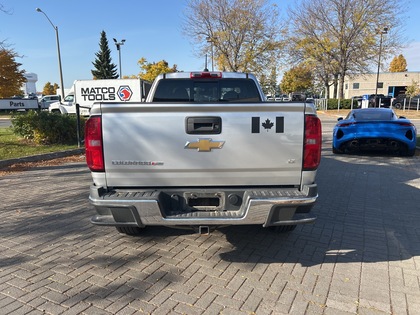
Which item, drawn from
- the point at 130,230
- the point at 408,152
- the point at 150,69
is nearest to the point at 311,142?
the point at 130,230

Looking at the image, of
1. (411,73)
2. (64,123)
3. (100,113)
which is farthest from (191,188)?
(411,73)

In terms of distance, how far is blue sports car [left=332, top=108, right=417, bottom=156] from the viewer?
890cm

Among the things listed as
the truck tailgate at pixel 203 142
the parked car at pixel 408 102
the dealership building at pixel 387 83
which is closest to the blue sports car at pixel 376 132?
the truck tailgate at pixel 203 142

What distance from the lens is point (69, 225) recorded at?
4.55 meters

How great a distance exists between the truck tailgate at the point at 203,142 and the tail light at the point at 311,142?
0.05 meters

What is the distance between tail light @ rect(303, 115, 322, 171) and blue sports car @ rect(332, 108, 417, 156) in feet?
22.4

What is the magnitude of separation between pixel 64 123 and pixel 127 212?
9.82 m

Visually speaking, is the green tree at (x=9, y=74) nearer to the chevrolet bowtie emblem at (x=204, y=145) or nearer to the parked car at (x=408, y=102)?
the chevrolet bowtie emblem at (x=204, y=145)

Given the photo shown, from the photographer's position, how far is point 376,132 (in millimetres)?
8891

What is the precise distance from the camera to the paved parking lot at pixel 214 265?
9.20 ft

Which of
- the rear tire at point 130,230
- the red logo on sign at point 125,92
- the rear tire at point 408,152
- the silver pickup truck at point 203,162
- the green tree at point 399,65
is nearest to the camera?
the silver pickup truck at point 203,162

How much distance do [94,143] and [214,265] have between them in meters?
1.76

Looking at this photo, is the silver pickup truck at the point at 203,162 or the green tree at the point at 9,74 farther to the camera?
the green tree at the point at 9,74

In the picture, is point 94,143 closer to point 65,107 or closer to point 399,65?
point 65,107
